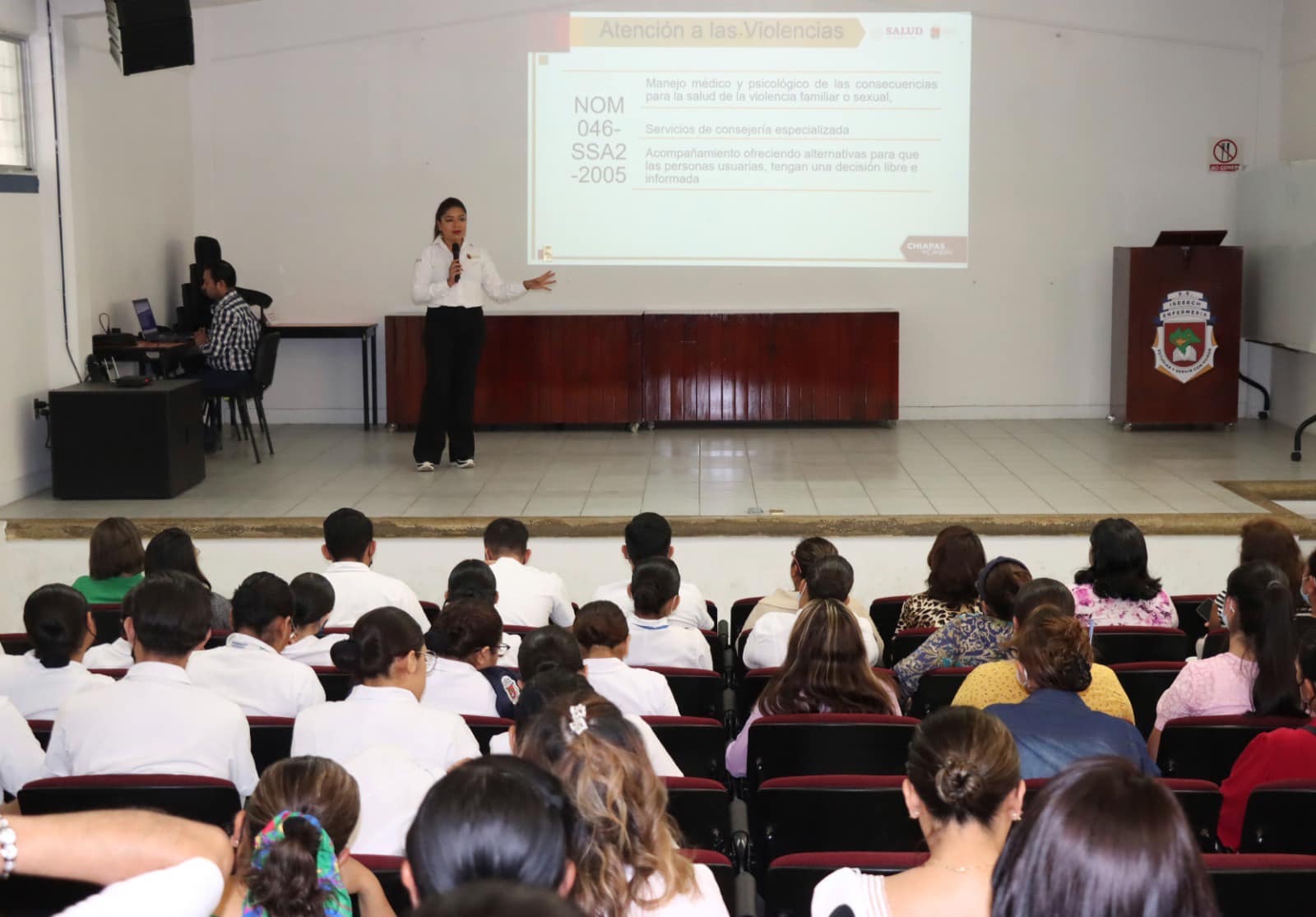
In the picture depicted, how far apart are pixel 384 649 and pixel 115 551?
2.06 metres

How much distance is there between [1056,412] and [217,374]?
590 cm

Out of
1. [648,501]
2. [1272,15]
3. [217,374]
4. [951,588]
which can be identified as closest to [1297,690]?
[951,588]

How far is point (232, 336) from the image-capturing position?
8383mm

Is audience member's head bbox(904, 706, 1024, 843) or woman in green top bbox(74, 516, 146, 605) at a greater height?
audience member's head bbox(904, 706, 1024, 843)

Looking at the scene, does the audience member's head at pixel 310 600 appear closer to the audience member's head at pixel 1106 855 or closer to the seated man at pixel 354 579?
the seated man at pixel 354 579

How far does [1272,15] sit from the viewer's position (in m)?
9.91

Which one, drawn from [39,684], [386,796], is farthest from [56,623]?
[386,796]

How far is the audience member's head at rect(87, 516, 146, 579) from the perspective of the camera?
4598 mm

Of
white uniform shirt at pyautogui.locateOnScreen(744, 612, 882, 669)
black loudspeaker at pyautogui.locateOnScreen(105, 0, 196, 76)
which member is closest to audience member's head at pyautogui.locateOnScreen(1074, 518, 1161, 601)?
white uniform shirt at pyautogui.locateOnScreen(744, 612, 882, 669)

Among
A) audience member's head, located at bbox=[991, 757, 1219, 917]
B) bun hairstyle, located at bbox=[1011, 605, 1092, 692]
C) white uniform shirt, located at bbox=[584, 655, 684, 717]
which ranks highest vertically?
audience member's head, located at bbox=[991, 757, 1219, 917]

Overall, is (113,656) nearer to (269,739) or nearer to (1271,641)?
(269,739)

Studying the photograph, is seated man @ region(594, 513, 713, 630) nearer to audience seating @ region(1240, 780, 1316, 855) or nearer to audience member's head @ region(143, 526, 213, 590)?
audience member's head @ region(143, 526, 213, 590)

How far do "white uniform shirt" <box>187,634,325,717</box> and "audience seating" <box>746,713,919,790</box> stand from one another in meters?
1.13

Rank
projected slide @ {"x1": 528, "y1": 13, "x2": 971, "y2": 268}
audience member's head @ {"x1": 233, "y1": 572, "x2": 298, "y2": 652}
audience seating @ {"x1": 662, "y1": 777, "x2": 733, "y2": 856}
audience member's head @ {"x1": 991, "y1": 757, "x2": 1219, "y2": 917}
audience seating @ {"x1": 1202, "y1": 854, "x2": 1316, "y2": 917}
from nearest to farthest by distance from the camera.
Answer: audience member's head @ {"x1": 991, "y1": 757, "x2": 1219, "y2": 917} < audience seating @ {"x1": 1202, "y1": 854, "x2": 1316, "y2": 917} < audience seating @ {"x1": 662, "y1": 777, "x2": 733, "y2": 856} < audience member's head @ {"x1": 233, "y1": 572, "x2": 298, "y2": 652} < projected slide @ {"x1": 528, "y1": 13, "x2": 971, "y2": 268}
